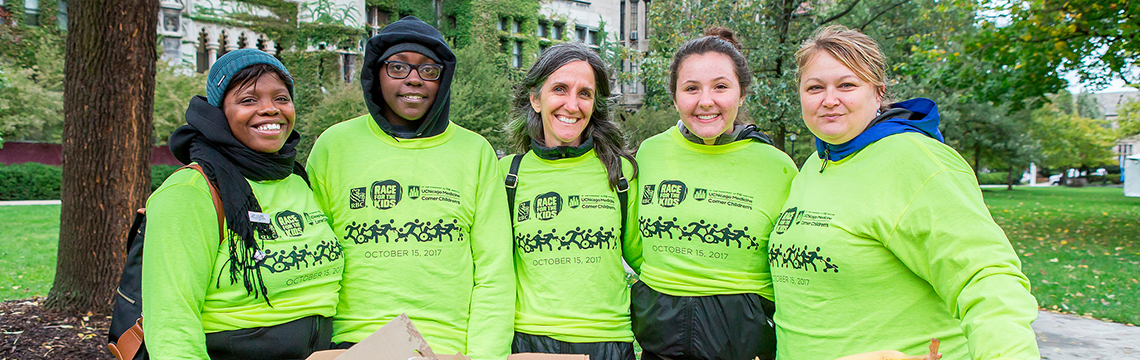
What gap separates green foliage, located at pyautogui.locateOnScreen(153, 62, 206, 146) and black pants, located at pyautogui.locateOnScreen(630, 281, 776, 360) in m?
24.5

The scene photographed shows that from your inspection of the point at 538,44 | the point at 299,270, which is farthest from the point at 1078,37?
the point at 538,44

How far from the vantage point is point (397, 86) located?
294 cm

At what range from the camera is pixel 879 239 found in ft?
7.36

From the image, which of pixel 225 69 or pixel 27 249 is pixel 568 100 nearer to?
pixel 225 69

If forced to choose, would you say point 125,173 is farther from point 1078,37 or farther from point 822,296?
point 1078,37

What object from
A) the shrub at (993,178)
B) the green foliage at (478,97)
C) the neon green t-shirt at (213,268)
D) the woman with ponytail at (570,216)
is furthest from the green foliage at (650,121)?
the shrub at (993,178)

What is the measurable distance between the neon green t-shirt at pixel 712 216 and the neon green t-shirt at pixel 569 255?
7.0 inches

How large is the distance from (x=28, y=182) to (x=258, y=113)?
2323 centimetres

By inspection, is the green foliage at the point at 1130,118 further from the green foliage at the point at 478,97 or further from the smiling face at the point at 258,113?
the smiling face at the point at 258,113

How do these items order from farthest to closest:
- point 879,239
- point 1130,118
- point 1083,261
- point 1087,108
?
point 1087,108
point 1130,118
point 1083,261
point 879,239

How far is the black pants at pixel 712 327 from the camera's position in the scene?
2816mm

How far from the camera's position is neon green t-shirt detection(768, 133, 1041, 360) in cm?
194

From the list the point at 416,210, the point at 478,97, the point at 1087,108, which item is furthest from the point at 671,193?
the point at 1087,108

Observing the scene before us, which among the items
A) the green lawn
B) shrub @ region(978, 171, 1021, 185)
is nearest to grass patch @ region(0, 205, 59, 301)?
the green lawn
